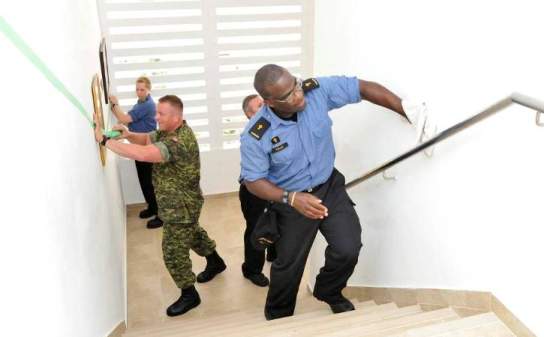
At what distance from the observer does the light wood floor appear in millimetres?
3924

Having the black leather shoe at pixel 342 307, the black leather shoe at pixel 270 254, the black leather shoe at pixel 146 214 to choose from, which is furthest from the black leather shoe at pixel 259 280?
the black leather shoe at pixel 146 214

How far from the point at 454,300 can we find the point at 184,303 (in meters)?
2.21

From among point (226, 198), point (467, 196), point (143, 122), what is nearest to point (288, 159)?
point (467, 196)

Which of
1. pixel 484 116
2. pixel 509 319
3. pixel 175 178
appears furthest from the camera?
pixel 175 178

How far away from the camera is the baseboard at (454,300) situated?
81.5 inches

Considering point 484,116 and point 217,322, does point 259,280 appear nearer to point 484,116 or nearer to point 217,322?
point 217,322

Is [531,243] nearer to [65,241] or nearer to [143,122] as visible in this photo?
[65,241]

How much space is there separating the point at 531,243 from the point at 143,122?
12.8ft

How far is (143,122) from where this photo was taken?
495cm

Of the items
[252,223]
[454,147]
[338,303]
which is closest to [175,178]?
[252,223]

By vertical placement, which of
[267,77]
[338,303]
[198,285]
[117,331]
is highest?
[267,77]

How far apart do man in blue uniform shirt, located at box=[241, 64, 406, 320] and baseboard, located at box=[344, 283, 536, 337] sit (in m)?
0.28

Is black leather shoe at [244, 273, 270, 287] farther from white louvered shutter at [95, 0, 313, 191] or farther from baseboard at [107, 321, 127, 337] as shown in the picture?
white louvered shutter at [95, 0, 313, 191]

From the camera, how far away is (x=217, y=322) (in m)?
3.35
